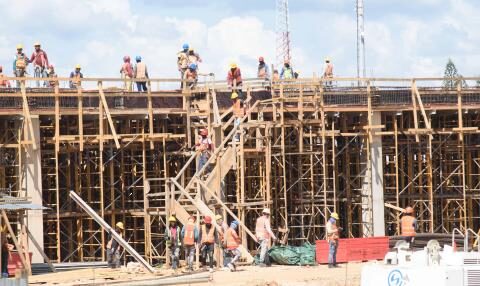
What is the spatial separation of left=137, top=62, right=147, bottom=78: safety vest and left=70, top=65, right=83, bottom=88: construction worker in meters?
1.88

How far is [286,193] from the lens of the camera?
47.6 metres

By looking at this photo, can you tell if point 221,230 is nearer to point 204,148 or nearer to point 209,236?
point 209,236

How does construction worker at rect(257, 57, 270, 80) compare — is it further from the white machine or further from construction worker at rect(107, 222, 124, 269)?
the white machine

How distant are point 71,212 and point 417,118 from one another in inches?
472

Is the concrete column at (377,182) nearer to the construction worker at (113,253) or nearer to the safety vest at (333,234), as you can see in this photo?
the safety vest at (333,234)

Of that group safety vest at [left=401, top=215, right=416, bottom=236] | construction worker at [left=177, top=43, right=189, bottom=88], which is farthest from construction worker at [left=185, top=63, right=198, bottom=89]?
safety vest at [left=401, top=215, right=416, bottom=236]

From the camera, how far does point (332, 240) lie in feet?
131

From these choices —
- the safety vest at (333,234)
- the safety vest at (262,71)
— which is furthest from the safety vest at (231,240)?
the safety vest at (262,71)

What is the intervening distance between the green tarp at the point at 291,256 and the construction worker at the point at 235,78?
7005 mm

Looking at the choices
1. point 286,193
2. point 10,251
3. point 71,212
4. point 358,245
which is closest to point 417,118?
point 286,193

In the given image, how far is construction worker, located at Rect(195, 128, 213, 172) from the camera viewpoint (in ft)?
145

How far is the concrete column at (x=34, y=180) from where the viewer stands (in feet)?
148

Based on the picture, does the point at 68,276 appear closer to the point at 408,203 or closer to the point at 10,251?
the point at 10,251

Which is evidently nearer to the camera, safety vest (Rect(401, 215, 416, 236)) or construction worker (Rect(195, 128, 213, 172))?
safety vest (Rect(401, 215, 416, 236))
